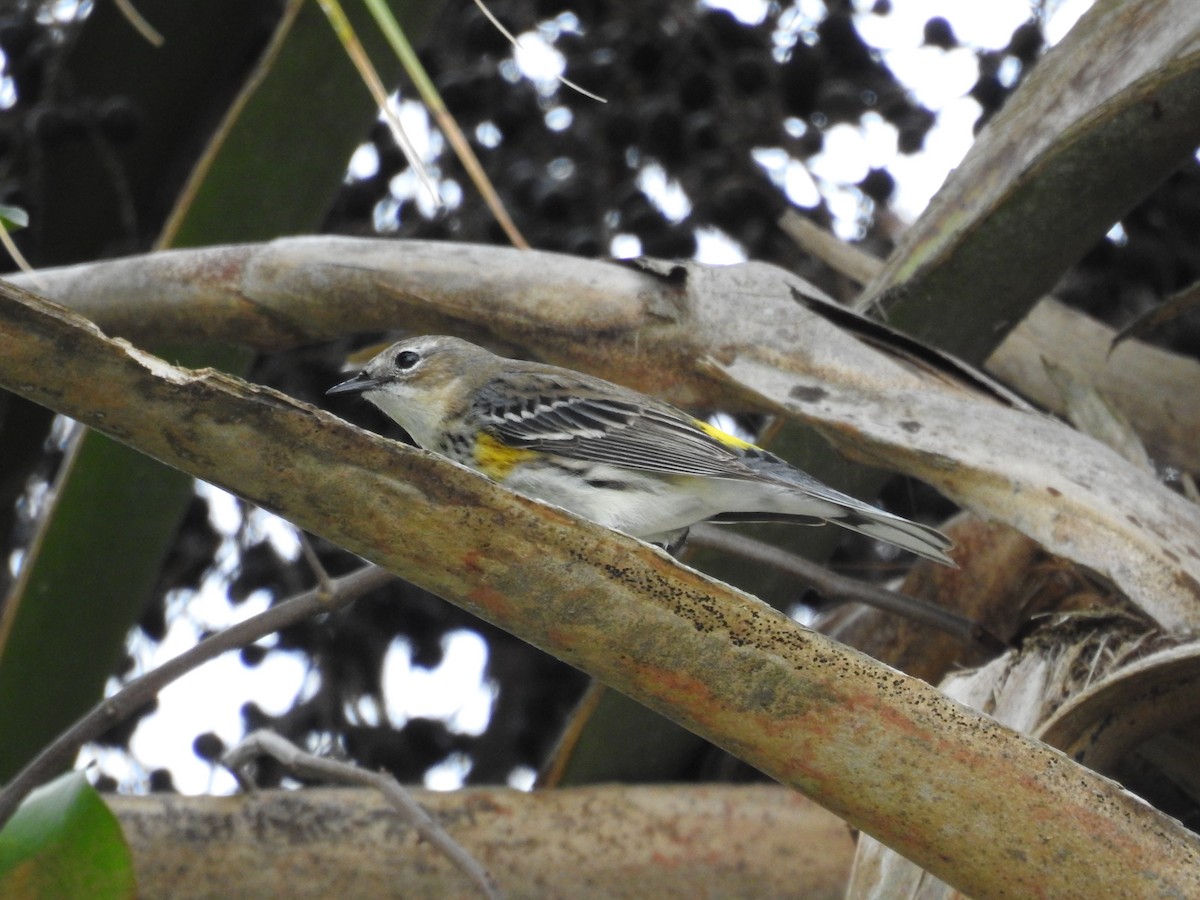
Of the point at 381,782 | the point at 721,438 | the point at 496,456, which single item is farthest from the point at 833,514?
the point at 381,782

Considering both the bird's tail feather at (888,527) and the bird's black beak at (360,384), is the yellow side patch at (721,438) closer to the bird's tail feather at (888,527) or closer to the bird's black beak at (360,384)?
the bird's tail feather at (888,527)

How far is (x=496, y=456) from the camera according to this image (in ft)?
9.58

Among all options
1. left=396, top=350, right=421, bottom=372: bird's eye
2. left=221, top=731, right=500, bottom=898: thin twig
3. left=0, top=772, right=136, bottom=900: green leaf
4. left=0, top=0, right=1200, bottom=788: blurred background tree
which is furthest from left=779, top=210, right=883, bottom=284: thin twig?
left=0, top=772, right=136, bottom=900: green leaf

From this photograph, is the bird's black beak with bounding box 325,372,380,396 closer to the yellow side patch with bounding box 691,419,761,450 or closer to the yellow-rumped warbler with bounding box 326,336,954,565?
the yellow-rumped warbler with bounding box 326,336,954,565

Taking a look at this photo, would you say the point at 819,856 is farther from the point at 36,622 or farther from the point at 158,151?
the point at 158,151

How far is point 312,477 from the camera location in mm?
1220

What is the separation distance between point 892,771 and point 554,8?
10.1ft

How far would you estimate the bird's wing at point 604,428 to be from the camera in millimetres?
2775

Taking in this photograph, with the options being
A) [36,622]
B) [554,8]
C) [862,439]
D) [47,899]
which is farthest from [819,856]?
[554,8]

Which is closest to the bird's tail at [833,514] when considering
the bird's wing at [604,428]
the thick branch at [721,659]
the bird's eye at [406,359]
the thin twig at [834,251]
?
the bird's wing at [604,428]

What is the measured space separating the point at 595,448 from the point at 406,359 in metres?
0.52

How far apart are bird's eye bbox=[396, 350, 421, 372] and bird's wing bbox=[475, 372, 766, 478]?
19cm

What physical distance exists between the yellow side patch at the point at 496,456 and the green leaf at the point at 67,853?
1.15 meters

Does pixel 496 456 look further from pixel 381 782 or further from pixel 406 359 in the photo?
pixel 381 782
